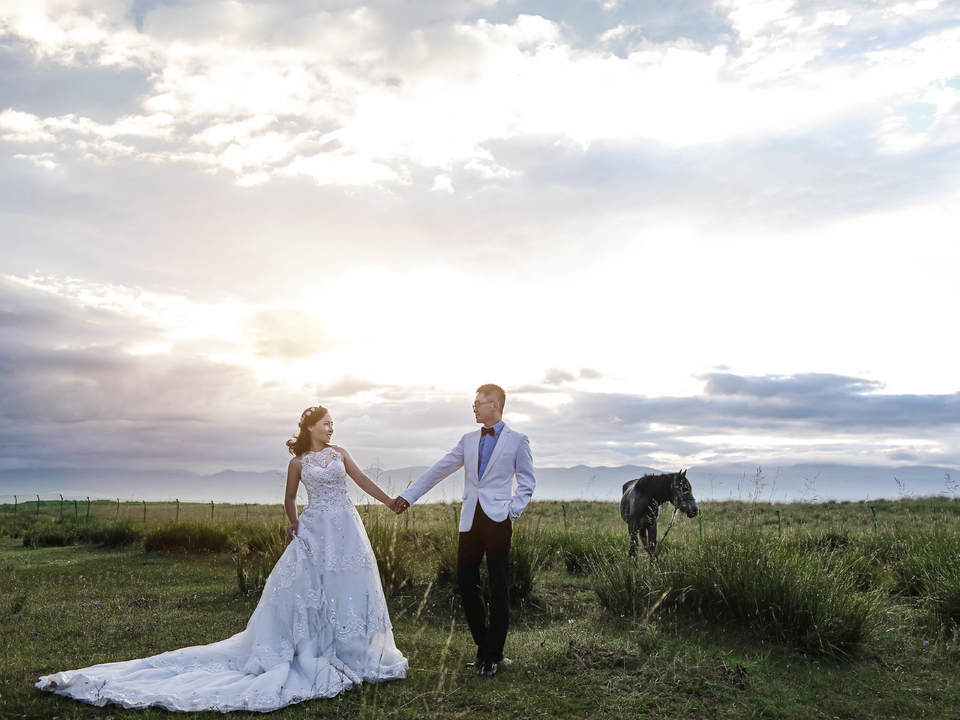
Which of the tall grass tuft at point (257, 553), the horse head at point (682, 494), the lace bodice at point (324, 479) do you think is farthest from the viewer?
→ the tall grass tuft at point (257, 553)

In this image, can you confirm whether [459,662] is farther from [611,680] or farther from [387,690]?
[611,680]

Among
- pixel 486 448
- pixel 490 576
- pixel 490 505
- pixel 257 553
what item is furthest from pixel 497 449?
pixel 257 553

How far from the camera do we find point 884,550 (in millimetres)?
12250

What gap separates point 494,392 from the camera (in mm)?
6832

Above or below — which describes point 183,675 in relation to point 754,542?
below

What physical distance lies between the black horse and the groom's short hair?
13.5 ft

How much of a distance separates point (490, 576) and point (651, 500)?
4.30 m

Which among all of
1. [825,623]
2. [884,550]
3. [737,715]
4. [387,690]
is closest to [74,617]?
[387,690]

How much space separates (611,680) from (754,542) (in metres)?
3.11

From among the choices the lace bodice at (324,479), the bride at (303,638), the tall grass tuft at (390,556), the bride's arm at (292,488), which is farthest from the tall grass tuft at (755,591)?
the bride's arm at (292,488)

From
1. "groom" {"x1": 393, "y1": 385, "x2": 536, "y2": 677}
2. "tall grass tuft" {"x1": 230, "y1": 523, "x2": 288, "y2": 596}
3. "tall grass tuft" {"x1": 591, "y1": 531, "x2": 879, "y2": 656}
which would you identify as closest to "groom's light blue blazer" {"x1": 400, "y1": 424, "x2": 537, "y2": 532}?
"groom" {"x1": 393, "y1": 385, "x2": 536, "y2": 677}

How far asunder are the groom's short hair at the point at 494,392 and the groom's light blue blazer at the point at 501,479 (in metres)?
0.27

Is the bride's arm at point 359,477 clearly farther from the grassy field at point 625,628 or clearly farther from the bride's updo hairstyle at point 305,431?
the grassy field at point 625,628

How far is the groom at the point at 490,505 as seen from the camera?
654 centimetres
